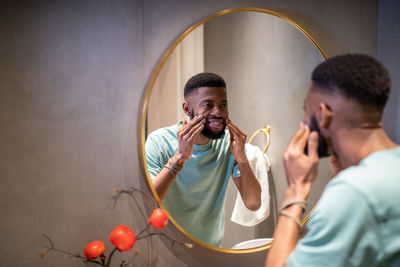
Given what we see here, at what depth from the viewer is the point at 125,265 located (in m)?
0.92

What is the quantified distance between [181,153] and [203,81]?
0.72ft

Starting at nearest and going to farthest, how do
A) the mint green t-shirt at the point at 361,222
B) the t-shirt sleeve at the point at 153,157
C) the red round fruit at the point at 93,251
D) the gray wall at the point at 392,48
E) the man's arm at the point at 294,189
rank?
the mint green t-shirt at the point at 361,222, the man's arm at the point at 294,189, the red round fruit at the point at 93,251, the t-shirt sleeve at the point at 153,157, the gray wall at the point at 392,48

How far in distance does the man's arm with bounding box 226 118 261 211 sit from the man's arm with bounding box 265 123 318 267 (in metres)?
0.27

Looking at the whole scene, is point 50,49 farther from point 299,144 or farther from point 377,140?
point 377,140

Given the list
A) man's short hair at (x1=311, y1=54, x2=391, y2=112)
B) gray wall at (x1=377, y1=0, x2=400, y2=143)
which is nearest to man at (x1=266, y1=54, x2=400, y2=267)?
man's short hair at (x1=311, y1=54, x2=391, y2=112)

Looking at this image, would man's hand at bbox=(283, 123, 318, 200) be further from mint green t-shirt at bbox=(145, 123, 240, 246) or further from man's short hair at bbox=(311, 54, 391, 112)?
mint green t-shirt at bbox=(145, 123, 240, 246)

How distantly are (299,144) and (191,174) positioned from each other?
355 millimetres

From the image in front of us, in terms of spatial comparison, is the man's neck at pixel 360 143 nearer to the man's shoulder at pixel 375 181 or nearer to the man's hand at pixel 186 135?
the man's shoulder at pixel 375 181

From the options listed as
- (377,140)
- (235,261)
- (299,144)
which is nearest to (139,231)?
(235,261)

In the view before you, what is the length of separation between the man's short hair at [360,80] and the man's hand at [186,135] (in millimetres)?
388

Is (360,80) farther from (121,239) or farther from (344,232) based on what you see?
(121,239)

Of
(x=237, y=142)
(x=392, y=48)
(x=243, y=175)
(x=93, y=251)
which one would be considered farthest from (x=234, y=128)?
(x=392, y=48)

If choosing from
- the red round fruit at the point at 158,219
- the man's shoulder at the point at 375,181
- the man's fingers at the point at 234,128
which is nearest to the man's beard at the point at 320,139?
the man's shoulder at the point at 375,181

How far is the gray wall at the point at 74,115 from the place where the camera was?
0.83 meters
